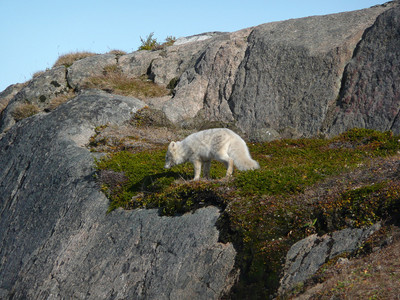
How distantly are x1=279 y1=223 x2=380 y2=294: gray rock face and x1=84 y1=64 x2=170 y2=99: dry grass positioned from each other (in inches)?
768

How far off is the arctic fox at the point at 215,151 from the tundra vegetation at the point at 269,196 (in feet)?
1.87

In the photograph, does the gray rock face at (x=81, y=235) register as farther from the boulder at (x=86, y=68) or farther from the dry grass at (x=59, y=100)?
the boulder at (x=86, y=68)

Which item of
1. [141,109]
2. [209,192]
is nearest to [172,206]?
[209,192]

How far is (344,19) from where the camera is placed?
2652 centimetres

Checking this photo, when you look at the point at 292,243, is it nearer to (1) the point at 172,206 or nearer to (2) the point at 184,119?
(1) the point at 172,206

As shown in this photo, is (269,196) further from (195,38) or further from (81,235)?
(195,38)

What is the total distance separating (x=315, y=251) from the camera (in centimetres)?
1005

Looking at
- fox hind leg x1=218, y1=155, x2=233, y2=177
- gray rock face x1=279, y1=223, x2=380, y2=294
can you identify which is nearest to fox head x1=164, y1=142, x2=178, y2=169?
fox hind leg x1=218, y1=155, x2=233, y2=177

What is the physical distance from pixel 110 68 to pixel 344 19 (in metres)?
14.2

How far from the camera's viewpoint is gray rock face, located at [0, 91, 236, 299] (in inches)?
464

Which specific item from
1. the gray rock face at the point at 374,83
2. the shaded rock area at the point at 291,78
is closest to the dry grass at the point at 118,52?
the shaded rock area at the point at 291,78

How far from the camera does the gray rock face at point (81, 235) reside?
38.7 ft

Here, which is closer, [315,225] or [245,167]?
[315,225]

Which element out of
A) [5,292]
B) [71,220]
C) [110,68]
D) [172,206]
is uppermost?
[110,68]
